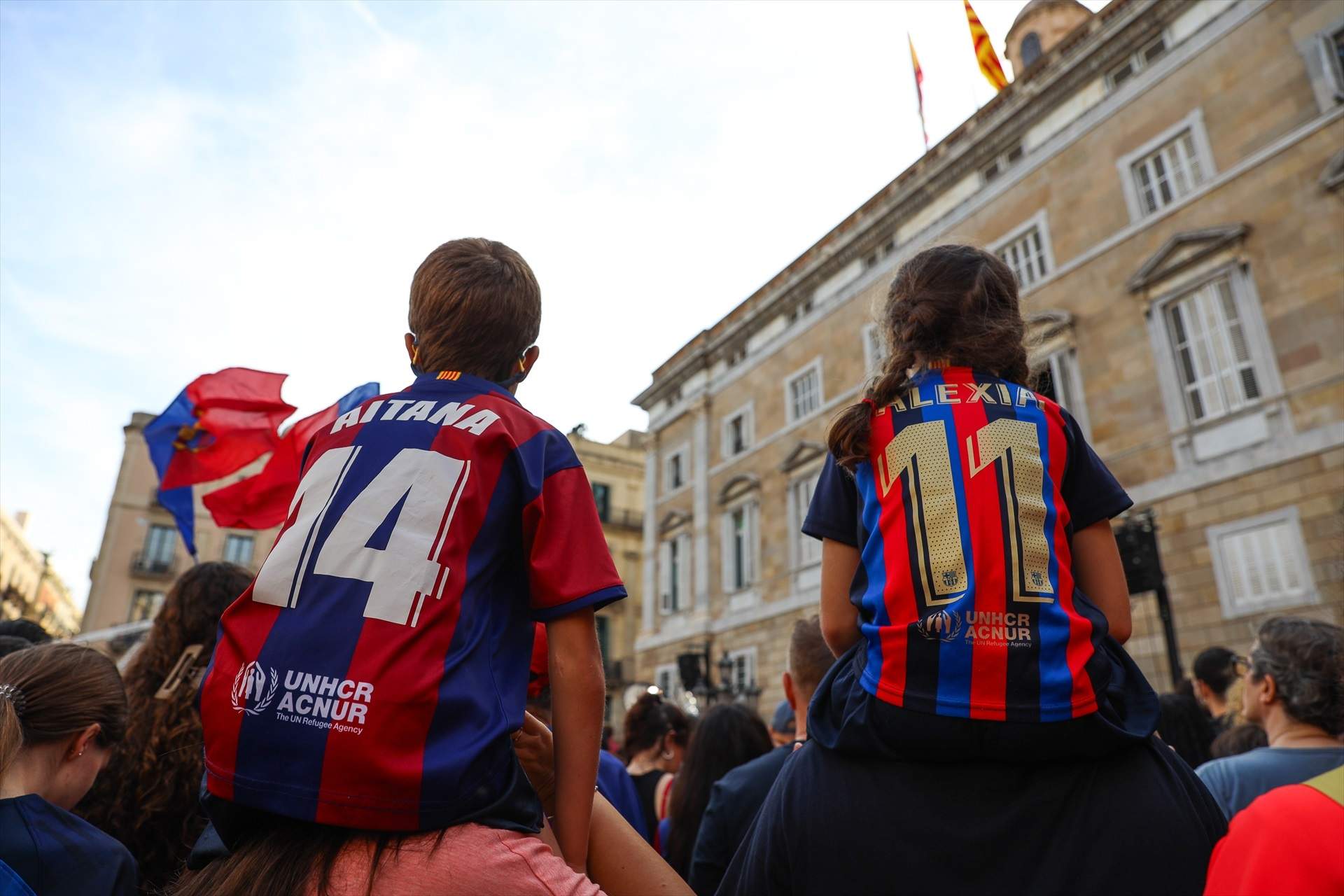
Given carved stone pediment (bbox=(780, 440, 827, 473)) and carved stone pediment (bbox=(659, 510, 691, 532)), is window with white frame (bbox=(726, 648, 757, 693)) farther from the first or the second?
carved stone pediment (bbox=(659, 510, 691, 532))

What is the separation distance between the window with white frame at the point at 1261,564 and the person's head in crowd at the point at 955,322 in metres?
12.1

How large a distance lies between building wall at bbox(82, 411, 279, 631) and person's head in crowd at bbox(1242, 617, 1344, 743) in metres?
33.6

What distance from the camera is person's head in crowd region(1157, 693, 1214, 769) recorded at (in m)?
4.93

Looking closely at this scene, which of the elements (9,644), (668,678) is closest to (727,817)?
(9,644)

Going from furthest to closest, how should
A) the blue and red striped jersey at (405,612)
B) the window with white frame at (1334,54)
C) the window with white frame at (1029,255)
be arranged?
the window with white frame at (1029,255) < the window with white frame at (1334,54) < the blue and red striped jersey at (405,612)

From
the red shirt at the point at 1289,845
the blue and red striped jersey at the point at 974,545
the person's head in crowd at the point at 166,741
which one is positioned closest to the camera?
the red shirt at the point at 1289,845

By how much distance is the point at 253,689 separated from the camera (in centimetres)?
148

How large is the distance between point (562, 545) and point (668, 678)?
2436 centimetres

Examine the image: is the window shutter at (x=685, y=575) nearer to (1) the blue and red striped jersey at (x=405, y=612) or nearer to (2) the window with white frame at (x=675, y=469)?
(2) the window with white frame at (x=675, y=469)

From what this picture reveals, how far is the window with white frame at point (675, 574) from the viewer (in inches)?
1008

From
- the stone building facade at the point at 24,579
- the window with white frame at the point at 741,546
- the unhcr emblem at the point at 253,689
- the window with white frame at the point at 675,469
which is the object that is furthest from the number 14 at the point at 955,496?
the stone building facade at the point at 24,579

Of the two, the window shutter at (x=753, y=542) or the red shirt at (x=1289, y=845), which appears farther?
the window shutter at (x=753, y=542)

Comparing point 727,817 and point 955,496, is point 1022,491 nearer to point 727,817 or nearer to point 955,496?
point 955,496

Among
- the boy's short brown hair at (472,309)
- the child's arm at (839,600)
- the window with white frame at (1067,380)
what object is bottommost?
the child's arm at (839,600)
